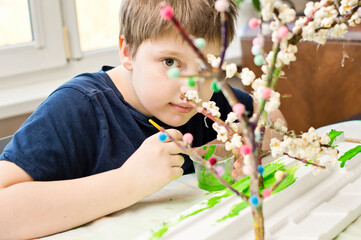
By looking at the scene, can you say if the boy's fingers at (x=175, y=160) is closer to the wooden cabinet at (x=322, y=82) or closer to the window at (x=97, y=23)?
the wooden cabinet at (x=322, y=82)

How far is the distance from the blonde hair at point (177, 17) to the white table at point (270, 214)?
31cm

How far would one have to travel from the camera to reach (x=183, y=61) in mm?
897

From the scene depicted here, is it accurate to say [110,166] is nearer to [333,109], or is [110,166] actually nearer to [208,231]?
[208,231]

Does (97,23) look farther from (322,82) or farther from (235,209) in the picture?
(235,209)

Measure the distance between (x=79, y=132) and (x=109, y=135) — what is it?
8 cm

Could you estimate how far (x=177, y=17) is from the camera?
91 cm

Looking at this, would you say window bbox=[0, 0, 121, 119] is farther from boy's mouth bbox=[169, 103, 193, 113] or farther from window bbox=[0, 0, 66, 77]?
boy's mouth bbox=[169, 103, 193, 113]

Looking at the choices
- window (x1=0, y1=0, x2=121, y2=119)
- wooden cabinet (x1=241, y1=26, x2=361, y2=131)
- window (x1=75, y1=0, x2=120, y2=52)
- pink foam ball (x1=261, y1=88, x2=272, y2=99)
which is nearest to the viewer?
pink foam ball (x1=261, y1=88, x2=272, y2=99)

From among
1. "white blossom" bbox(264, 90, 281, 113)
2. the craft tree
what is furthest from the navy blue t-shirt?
"white blossom" bbox(264, 90, 281, 113)

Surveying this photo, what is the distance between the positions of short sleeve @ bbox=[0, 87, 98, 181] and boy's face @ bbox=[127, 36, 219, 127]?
0.12 metres

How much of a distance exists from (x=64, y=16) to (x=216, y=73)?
4.92ft

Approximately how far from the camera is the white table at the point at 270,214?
63 centimetres

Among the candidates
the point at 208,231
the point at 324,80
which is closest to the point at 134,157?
the point at 208,231

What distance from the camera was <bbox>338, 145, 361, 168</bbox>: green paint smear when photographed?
2.72 feet
